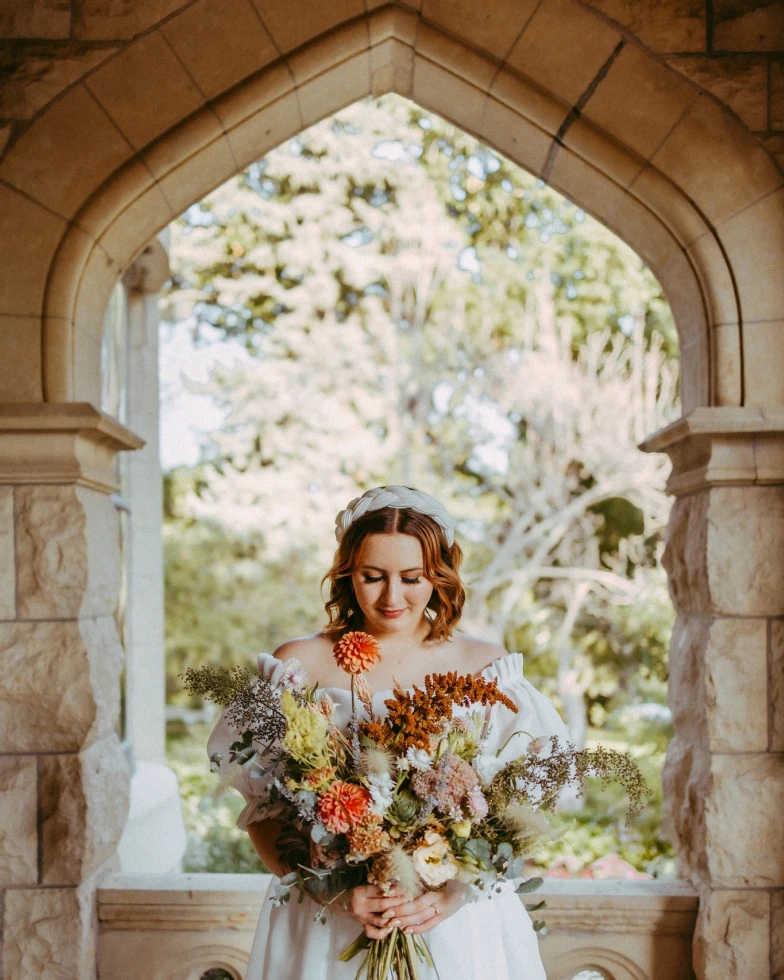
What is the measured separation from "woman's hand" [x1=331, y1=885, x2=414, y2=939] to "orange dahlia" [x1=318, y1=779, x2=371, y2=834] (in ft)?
0.63

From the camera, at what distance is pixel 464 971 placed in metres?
1.71

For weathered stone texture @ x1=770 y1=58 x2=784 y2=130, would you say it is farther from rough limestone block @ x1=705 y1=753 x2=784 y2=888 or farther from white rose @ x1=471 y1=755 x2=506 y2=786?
white rose @ x1=471 y1=755 x2=506 y2=786

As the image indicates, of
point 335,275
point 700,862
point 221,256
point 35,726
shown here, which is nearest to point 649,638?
point 335,275

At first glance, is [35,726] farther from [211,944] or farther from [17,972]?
[211,944]

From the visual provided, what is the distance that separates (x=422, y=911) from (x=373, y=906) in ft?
0.31

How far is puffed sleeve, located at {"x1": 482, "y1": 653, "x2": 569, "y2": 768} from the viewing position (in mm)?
1827

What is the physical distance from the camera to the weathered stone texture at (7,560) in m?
2.29

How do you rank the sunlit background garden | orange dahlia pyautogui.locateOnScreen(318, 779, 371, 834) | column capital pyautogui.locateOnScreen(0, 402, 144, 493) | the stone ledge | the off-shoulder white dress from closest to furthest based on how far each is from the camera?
orange dahlia pyautogui.locateOnScreen(318, 779, 371, 834)
the off-shoulder white dress
column capital pyautogui.locateOnScreen(0, 402, 144, 493)
the stone ledge
the sunlit background garden

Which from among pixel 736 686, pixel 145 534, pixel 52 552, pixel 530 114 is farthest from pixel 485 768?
pixel 145 534

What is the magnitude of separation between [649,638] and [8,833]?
611 centimetres

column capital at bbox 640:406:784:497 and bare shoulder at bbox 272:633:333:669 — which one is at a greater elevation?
column capital at bbox 640:406:784:497

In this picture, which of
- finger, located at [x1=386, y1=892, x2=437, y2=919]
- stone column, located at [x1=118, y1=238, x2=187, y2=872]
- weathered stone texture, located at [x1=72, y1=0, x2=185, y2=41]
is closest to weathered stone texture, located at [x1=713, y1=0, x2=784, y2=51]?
weathered stone texture, located at [x1=72, y1=0, x2=185, y2=41]

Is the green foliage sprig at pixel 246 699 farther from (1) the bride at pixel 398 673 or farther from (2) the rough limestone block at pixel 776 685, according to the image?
(2) the rough limestone block at pixel 776 685

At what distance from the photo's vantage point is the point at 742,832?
228cm
